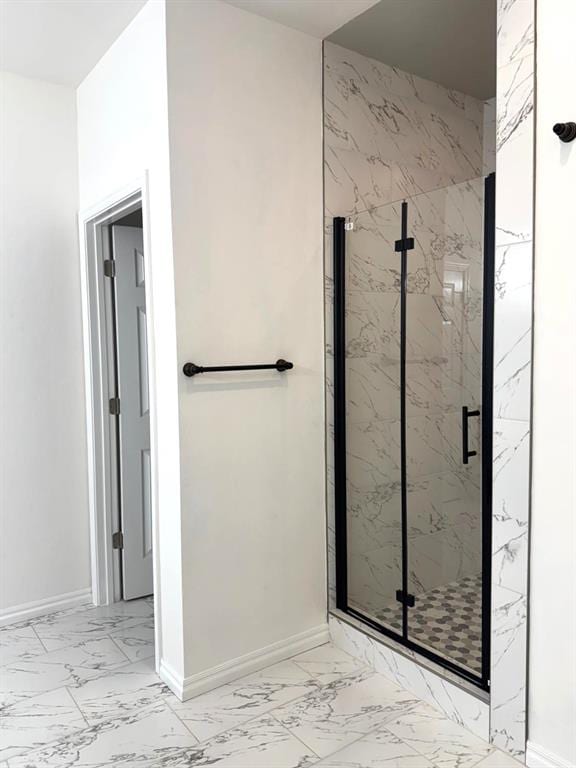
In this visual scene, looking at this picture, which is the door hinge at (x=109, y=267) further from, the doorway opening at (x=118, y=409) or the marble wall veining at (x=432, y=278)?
the marble wall veining at (x=432, y=278)

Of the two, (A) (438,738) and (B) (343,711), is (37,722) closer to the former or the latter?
(B) (343,711)

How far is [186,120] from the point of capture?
2.21 metres

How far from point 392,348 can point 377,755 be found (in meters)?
1.51

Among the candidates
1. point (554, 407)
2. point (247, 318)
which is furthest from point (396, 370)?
point (554, 407)

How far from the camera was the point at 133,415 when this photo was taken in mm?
3230

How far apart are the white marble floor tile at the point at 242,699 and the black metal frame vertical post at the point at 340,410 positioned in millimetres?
435

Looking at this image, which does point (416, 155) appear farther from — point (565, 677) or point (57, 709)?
point (57, 709)

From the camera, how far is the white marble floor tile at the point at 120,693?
2.21m

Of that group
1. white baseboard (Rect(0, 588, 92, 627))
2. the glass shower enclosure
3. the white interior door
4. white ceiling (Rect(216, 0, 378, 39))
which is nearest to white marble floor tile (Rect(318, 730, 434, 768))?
the glass shower enclosure

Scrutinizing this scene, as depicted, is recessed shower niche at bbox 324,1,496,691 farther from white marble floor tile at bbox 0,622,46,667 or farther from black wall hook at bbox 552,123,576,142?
white marble floor tile at bbox 0,622,46,667

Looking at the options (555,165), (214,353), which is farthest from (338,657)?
(555,165)

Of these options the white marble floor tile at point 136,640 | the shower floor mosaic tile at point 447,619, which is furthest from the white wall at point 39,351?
the shower floor mosaic tile at point 447,619

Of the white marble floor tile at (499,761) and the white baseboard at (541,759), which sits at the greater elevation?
the white baseboard at (541,759)

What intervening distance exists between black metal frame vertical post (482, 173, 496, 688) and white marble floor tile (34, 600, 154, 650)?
67.1 inches
